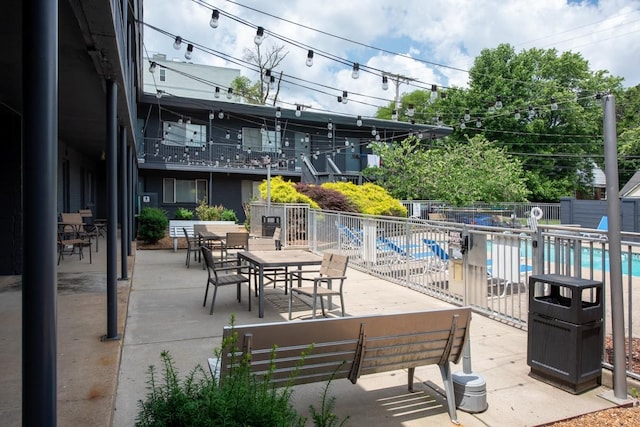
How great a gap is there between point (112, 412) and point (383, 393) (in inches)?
86.0

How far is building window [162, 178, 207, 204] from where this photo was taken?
982 inches

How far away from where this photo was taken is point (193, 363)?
4785mm

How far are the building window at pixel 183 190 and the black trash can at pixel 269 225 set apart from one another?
1069 centimetres

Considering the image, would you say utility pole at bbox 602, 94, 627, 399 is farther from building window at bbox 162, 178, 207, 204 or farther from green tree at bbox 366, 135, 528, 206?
building window at bbox 162, 178, 207, 204

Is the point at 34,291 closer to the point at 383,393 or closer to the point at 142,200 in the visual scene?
the point at 383,393

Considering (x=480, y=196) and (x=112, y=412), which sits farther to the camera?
(x=480, y=196)

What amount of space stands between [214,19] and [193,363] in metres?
7.70

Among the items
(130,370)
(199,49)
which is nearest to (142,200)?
(199,49)

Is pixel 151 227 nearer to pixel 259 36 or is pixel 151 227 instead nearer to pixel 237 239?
pixel 237 239

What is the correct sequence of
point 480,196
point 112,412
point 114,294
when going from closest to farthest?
point 112,412, point 114,294, point 480,196

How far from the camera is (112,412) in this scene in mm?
3635

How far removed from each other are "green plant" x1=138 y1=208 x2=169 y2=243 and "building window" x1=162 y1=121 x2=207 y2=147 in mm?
8478

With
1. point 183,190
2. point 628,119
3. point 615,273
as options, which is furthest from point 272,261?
point 628,119

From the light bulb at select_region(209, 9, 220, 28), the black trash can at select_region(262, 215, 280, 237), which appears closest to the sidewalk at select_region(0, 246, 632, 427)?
the light bulb at select_region(209, 9, 220, 28)
